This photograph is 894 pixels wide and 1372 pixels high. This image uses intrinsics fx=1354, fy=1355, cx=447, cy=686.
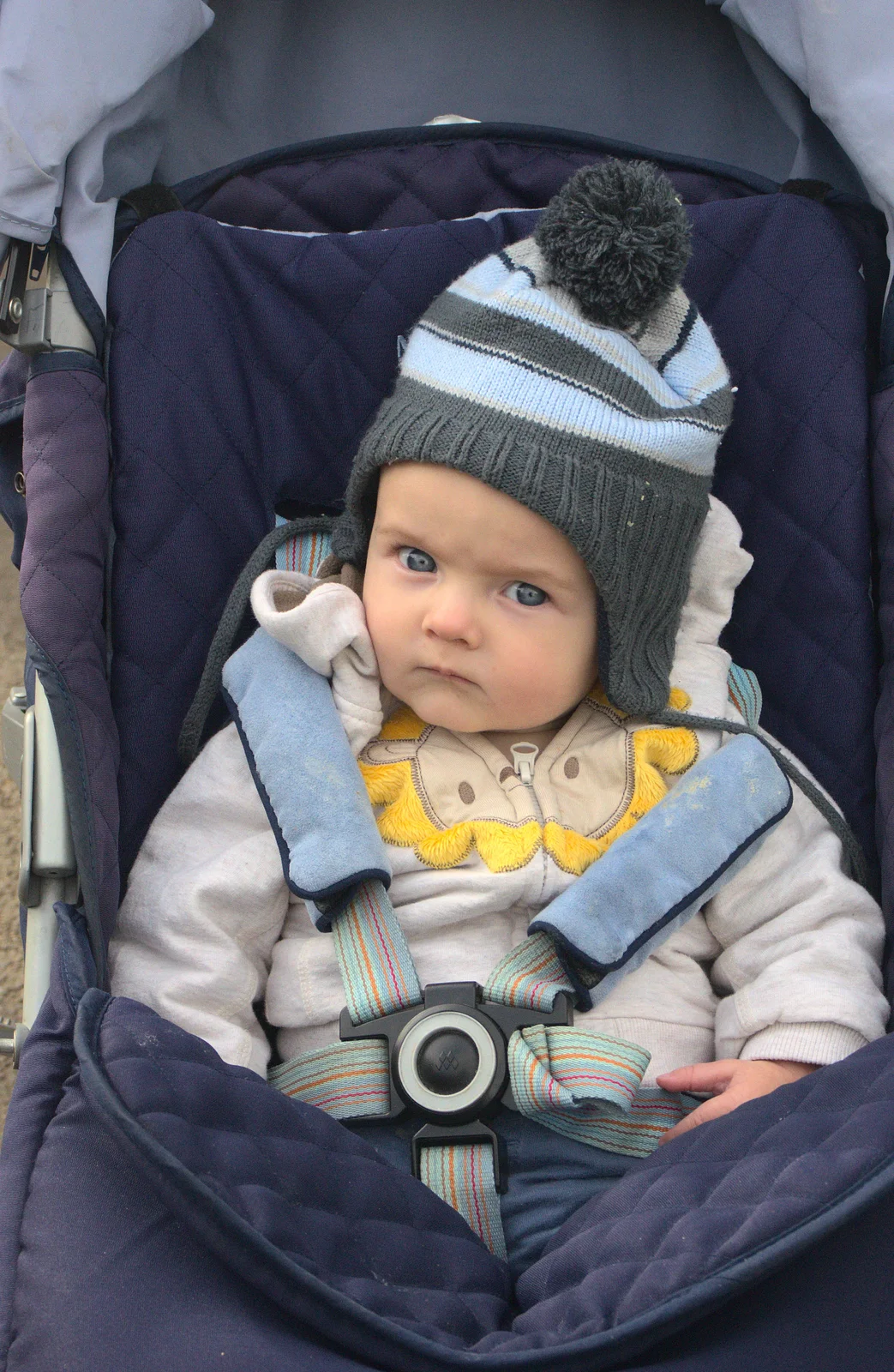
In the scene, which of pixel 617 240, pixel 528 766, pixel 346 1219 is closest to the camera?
pixel 346 1219

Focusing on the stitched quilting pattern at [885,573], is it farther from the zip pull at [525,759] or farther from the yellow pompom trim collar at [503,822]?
the zip pull at [525,759]

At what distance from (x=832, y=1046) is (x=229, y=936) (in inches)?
22.3

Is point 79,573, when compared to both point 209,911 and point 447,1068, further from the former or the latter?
point 447,1068

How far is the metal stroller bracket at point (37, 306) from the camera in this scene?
1.33 m

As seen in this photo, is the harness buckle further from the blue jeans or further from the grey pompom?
the grey pompom

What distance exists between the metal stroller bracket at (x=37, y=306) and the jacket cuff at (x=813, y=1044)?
0.94 m

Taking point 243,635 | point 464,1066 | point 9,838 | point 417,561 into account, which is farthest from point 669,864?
point 9,838

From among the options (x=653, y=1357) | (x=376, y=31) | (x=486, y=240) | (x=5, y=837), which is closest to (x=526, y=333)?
(x=486, y=240)

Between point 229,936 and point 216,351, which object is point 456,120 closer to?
point 216,351

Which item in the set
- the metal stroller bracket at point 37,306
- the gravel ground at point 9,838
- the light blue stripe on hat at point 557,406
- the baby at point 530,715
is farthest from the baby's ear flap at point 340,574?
the gravel ground at point 9,838

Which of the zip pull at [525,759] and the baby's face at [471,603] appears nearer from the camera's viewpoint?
the baby's face at [471,603]

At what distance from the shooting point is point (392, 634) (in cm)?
130

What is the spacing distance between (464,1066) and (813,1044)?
32 cm

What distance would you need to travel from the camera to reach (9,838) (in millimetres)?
1959
